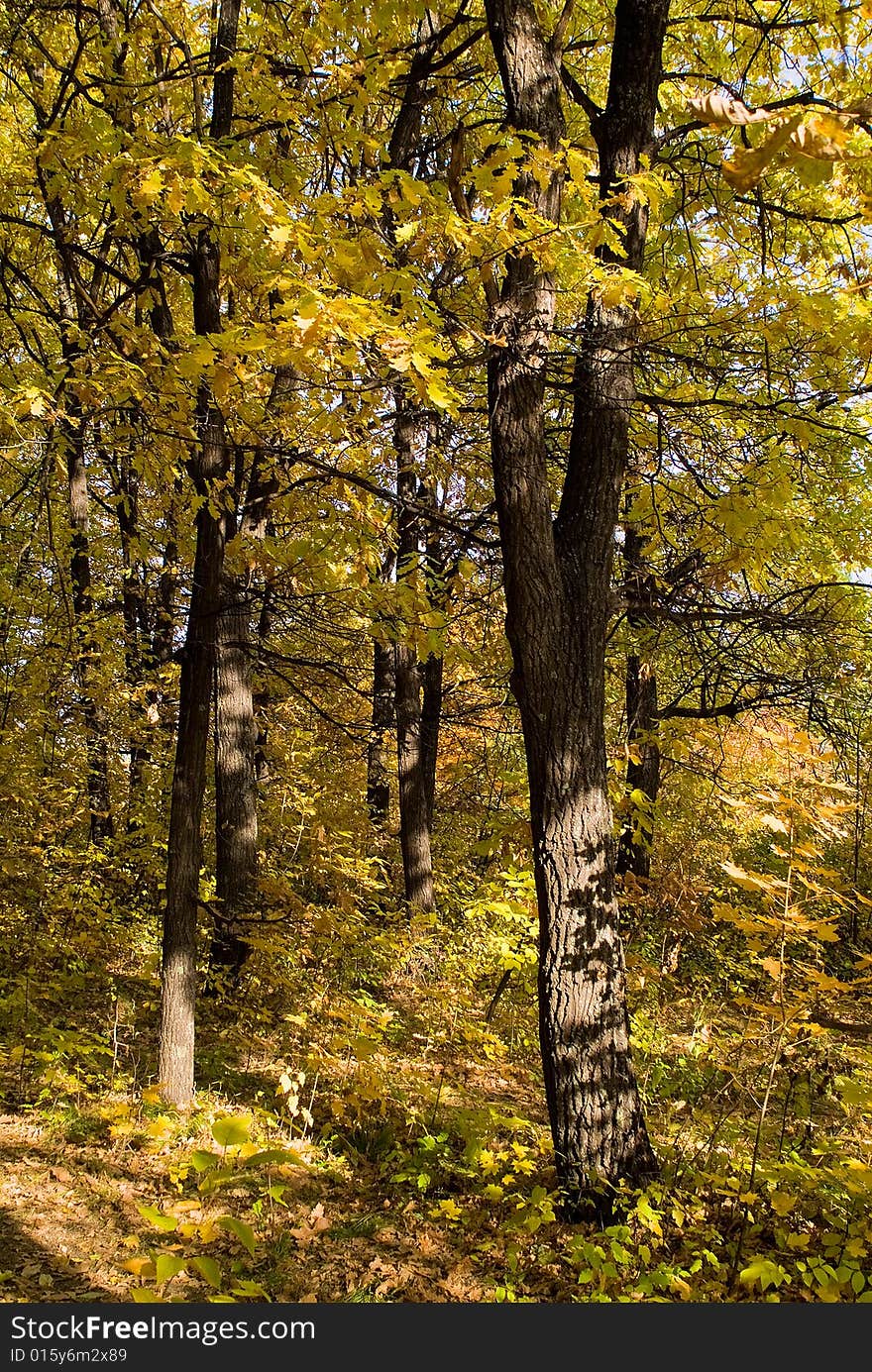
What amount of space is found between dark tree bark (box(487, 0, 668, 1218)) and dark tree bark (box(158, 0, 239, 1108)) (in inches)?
72.4

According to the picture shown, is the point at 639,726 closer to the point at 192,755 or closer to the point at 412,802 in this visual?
the point at 412,802

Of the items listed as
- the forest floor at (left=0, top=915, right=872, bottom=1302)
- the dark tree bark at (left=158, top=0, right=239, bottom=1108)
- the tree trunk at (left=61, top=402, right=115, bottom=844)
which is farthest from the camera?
the tree trunk at (left=61, top=402, right=115, bottom=844)

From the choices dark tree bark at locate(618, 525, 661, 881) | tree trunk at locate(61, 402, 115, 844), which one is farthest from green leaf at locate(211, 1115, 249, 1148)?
tree trunk at locate(61, 402, 115, 844)

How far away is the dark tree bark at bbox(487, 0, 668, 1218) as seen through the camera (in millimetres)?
3590

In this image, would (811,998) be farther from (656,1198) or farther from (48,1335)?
(48,1335)

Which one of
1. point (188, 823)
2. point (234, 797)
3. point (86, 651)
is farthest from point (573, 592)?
point (86, 651)

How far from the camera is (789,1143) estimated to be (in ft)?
15.1

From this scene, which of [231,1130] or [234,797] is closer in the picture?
[231,1130]

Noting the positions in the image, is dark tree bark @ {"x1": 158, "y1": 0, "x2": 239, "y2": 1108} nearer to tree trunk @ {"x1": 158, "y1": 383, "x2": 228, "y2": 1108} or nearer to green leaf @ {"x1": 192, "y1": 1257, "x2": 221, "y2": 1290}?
tree trunk @ {"x1": 158, "y1": 383, "x2": 228, "y2": 1108}

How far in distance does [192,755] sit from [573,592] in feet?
7.81

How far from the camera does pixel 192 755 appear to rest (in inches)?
190

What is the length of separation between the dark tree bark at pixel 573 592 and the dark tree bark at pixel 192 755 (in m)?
1.84

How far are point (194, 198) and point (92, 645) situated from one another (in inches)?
248

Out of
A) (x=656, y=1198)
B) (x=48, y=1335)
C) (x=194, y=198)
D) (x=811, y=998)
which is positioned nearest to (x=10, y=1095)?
(x=48, y=1335)
